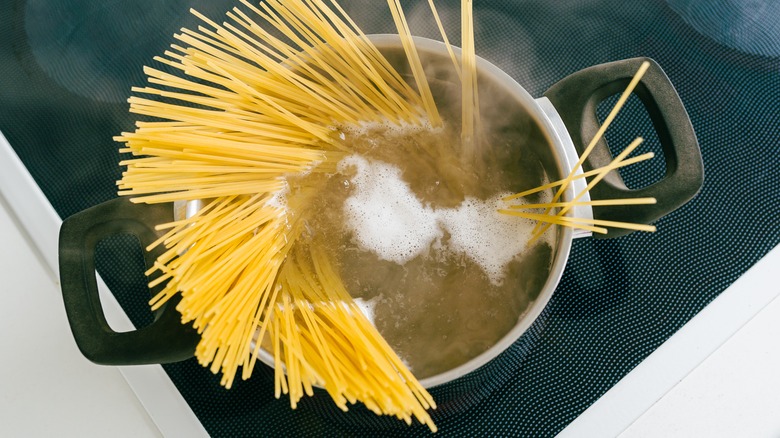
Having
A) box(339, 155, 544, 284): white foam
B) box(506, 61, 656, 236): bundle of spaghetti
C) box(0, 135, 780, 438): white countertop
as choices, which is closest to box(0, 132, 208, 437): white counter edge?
box(0, 135, 780, 438): white countertop

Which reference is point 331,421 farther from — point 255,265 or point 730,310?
point 730,310

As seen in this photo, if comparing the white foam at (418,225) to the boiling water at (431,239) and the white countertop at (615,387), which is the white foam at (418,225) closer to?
the boiling water at (431,239)

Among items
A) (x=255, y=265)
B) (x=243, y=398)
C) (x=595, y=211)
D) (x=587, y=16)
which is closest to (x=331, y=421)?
(x=243, y=398)

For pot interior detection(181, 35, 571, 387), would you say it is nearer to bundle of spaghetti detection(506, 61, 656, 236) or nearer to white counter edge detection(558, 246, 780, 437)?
bundle of spaghetti detection(506, 61, 656, 236)

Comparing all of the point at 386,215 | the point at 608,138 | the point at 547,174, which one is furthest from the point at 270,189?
the point at 608,138

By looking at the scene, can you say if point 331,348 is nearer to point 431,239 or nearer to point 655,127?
point 431,239

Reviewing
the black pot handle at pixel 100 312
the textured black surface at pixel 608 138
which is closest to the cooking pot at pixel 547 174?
the black pot handle at pixel 100 312
